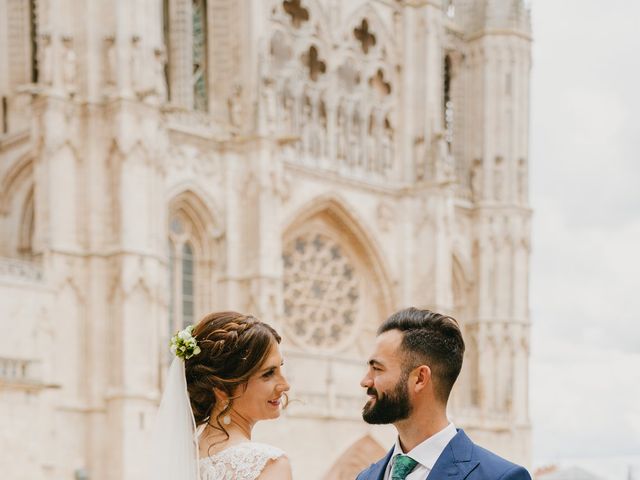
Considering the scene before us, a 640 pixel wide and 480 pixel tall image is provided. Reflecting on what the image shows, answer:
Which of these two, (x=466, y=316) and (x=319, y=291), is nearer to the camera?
(x=319, y=291)

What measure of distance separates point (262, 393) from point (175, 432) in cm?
28

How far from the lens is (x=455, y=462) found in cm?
336

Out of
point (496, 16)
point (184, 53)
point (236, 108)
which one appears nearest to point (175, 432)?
point (236, 108)

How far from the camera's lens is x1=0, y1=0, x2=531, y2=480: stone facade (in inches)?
773

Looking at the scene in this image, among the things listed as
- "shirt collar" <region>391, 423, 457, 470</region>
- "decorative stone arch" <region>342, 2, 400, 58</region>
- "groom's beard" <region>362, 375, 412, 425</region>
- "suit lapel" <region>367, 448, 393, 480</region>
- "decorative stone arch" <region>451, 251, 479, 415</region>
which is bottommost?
"suit lapel" <region>367, 448, 393, 480</region>

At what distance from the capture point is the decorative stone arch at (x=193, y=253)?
22.4 m

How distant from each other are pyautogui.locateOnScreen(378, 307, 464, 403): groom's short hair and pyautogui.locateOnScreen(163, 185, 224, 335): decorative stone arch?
18971mm

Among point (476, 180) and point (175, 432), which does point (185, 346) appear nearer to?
point (175, 432)

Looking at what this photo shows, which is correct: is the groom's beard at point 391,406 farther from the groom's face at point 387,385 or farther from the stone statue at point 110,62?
the stone statue at point 110,62

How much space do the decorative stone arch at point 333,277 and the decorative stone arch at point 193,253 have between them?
7.12 ft

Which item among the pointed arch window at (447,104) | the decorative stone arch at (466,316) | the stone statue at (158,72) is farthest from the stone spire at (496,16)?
the stone statue at (158,72)

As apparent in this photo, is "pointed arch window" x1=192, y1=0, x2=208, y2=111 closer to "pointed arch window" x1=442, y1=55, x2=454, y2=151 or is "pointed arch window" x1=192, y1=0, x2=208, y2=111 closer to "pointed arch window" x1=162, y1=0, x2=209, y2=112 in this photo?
"pointed arch window" x1=162, y1=0, x2=209, y2=112

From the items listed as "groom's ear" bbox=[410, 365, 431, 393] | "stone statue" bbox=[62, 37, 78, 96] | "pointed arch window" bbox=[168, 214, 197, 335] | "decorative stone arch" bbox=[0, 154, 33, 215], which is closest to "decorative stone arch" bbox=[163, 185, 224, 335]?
"pointed arch window" bbox=[168, 214, 197, 335]

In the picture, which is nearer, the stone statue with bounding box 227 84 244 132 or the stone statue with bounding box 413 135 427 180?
the stone statue with bounding box 227 84 244 132
